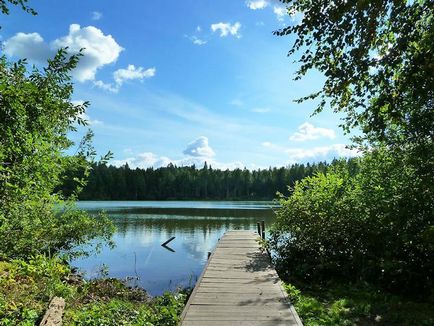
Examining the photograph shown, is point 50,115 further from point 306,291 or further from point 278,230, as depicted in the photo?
point 278,230

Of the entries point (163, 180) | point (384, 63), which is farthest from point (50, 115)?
point (163, 180)

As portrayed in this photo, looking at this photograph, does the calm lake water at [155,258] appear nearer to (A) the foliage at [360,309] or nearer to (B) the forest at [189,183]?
(A) the foliage at [360,309]

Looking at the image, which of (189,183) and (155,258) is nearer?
(155,258)

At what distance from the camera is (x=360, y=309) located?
7738 millimetres

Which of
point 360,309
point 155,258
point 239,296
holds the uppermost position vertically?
point 239,296

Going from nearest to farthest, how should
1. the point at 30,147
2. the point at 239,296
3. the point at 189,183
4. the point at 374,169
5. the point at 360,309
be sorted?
the point at 30,147 → the point at 239,296 → the point at 360,309 → the point at 374,169 → the point at 189,183

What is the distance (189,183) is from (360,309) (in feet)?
395

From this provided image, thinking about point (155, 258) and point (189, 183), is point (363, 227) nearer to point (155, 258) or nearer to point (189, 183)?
point (155, 258)

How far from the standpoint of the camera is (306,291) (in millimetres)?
9805

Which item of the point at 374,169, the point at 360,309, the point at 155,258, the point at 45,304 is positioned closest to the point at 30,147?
the point at 45,304

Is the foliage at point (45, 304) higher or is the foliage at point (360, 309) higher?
the foliage at point (45, 304)

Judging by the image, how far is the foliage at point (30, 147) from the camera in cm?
409

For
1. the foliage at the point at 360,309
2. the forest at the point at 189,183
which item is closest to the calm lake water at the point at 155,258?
the foliage at the point at 360,309

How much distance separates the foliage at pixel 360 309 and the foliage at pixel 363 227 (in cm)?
95
